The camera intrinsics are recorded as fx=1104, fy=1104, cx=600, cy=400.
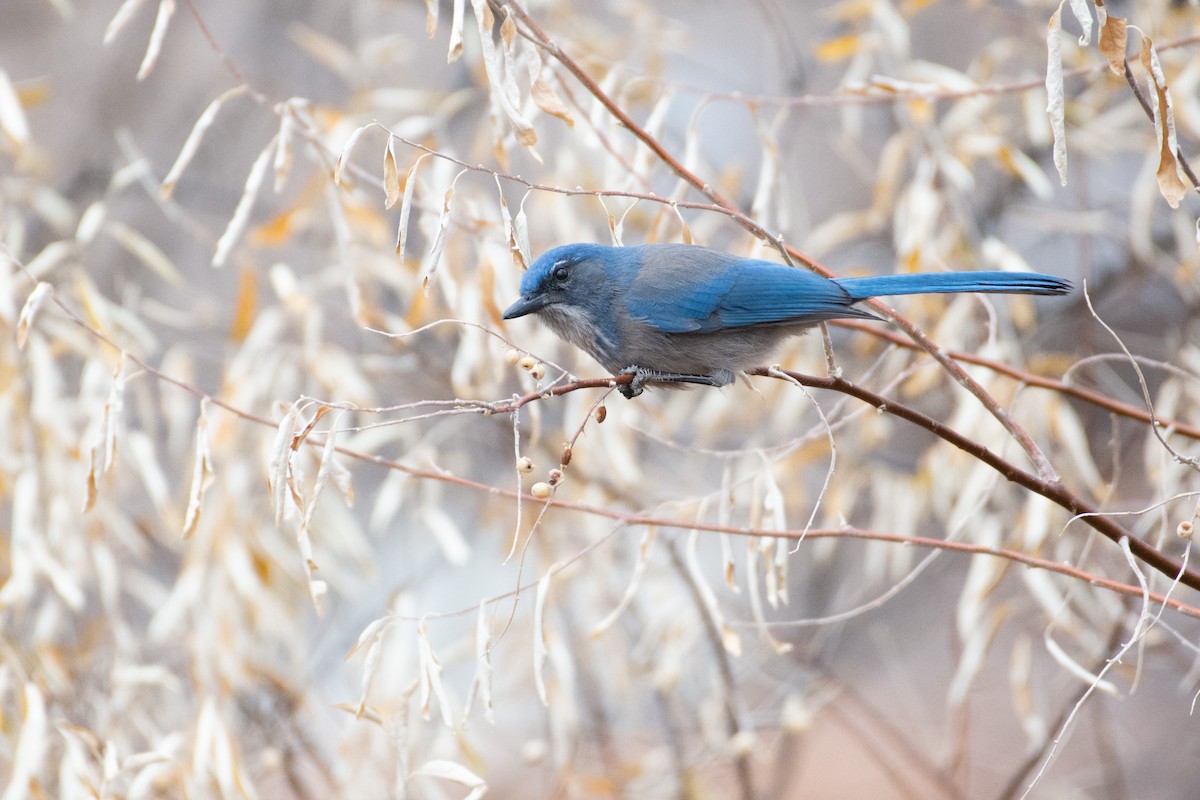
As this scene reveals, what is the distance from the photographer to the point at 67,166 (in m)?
5.63

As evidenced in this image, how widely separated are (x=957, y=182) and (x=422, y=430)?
7.96 ft

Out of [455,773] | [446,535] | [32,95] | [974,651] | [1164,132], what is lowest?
[974,651]

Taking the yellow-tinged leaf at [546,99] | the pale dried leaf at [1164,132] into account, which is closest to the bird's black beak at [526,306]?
the yellow-tinged leaf at [546,99]

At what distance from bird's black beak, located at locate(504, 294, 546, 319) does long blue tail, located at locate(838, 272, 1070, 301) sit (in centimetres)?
76

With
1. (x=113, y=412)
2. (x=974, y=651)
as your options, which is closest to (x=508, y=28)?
(x=113, y=412)

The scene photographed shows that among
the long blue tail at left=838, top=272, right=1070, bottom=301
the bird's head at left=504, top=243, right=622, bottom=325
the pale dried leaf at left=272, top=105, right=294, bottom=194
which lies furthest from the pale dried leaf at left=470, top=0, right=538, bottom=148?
the long blue tail at left=838, top=272, right=1070, bottom=301

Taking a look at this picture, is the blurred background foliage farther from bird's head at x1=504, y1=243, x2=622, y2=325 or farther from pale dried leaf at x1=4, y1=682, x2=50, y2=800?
bird's head at x1=504, y1=243, x2=622, y2=325

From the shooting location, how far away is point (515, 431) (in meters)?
1.78

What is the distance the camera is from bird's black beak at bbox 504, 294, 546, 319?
8.86 ft

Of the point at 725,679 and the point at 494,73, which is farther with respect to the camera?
the point at 725,679

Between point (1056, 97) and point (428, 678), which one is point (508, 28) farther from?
point (428, 678)

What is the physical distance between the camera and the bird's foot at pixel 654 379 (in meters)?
2.72

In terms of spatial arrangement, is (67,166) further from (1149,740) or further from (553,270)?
(1149,740)

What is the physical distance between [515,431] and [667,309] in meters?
1.18
